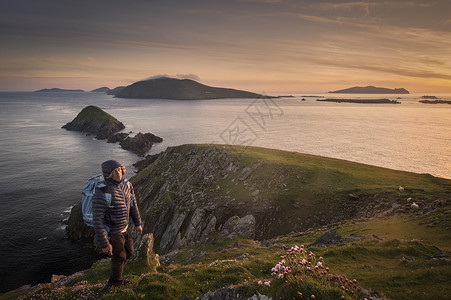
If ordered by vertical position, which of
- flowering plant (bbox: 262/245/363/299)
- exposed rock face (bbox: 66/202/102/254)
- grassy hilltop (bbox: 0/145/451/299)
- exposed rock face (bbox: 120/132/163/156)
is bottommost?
exposed rock face (bbox: 66/202/102/254)

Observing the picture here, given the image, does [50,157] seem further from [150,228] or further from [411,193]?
[411,193]

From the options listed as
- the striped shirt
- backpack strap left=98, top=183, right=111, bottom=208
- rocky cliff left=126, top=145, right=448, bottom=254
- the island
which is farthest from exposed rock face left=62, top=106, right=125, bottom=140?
backpack strap left=98, top=183, right=111, bottom=208

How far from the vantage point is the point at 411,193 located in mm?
32281

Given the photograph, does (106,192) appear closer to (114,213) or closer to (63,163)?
(114,213)

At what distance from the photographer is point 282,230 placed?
3150 centimetres

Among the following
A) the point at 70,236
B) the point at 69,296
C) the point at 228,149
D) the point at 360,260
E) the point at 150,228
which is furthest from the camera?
the point at 228,149

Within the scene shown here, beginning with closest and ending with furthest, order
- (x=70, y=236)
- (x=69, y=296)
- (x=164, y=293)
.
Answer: (x=164, y=293) < (x=69, y=296) < (x=70, y=236)

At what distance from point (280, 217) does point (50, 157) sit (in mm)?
105417

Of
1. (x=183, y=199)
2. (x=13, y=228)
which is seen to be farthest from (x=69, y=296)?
(x=13, y=228)

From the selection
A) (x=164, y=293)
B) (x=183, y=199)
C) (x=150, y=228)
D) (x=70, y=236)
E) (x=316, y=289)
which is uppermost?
(x=316, y=289)

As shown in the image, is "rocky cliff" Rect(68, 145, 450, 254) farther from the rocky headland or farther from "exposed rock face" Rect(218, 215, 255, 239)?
the rocky headland

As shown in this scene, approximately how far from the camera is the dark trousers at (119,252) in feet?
29.7

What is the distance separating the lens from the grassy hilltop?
8.87 meters

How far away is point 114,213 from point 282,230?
88.3 feet
